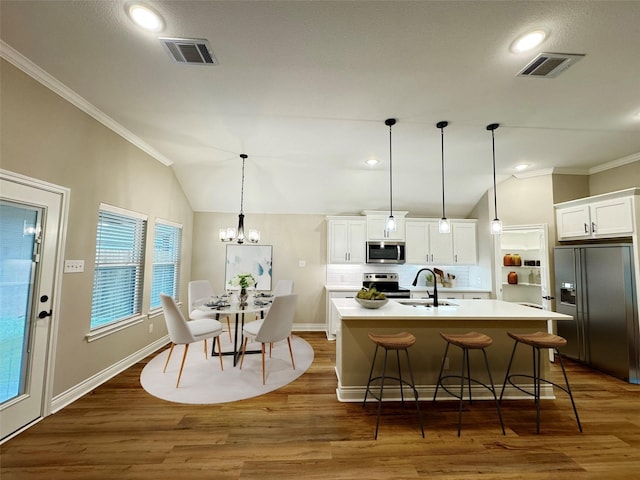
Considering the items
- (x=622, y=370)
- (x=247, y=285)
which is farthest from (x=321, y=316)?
(x=622, y=370)

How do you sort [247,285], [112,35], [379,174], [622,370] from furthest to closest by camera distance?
1. [379,174]
2. [247,285]
3. [622,370]
4. [112,35]

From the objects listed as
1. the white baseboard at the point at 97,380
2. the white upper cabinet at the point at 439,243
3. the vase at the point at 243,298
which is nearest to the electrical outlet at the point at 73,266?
the white baseboard at the point at 97,380

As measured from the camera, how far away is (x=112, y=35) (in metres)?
1.78

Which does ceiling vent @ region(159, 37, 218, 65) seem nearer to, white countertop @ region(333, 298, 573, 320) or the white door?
the white door

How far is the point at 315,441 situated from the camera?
6.97ft

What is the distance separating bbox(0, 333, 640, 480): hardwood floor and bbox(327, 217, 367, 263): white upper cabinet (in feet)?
8.79

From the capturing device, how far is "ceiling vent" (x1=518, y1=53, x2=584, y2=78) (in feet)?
6.27

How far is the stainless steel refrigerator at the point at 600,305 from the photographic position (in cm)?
319

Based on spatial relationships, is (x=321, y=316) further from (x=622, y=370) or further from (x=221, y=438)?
(x=622, y=370)

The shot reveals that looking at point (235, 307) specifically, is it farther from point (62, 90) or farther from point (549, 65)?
point (549, 65)

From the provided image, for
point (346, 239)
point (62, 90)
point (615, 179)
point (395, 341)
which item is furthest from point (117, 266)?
point (615, 179)

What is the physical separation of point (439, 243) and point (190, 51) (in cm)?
484

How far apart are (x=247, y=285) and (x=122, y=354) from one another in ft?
5.49

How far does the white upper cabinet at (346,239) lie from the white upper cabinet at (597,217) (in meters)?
2.98
